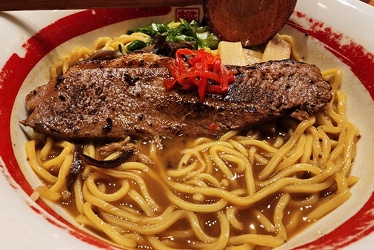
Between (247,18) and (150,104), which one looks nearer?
(150,104)

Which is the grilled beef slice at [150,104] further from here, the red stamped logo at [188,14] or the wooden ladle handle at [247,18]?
the red stamped logo at [188,14]

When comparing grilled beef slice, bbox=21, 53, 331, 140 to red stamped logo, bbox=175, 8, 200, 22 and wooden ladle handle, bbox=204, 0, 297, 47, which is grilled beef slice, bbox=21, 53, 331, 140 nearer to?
wooden ladle handle, bbox=204, 0, 297, 47

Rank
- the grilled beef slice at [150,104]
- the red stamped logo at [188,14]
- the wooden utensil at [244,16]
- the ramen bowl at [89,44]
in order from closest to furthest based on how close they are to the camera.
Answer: the ramen bowl at [89,44]
the grilled beef slice at [150,104]
the wooden utensil at [244,16]
the red stamped logo at [188,14]

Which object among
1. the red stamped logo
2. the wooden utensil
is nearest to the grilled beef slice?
the wooden utensil

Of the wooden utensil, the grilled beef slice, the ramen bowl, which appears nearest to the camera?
the ramen bowl

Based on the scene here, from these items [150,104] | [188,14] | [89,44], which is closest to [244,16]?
[188,14]

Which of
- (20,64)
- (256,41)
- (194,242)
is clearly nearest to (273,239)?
(194,242)

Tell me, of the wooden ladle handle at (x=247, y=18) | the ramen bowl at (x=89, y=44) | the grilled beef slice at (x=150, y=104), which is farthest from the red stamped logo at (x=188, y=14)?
the grilled beef slice at (x=150, y=104)

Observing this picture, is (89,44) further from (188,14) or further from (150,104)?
(150,104)
